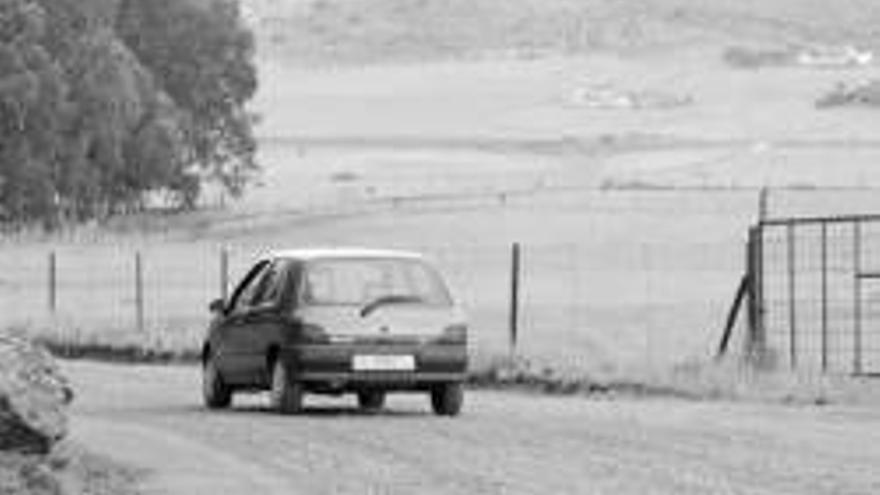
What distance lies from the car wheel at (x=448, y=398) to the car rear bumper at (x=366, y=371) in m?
0.25

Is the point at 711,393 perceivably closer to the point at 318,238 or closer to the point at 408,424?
the point at 408,424

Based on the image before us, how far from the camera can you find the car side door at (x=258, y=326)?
28.8 metres

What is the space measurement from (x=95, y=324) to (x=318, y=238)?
141 ft

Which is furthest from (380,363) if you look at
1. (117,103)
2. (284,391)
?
(117,103)

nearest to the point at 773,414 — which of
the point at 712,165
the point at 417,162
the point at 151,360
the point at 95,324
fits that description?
the point at 151,360

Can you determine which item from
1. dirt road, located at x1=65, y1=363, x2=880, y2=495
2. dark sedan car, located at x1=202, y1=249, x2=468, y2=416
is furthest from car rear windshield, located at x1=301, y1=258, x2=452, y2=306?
dirt road, located at x1=65, y1=363, x2=880, y2=495

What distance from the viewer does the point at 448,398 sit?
92.8ft

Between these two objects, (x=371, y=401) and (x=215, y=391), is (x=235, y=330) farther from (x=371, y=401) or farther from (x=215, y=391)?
(x=371, y=401)

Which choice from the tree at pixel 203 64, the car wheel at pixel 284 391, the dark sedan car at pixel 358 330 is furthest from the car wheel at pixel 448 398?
the tree at pixel 203 64

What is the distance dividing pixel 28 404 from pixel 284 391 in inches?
289

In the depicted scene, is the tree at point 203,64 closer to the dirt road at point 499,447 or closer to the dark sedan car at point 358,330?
the dirt road at point 499,447

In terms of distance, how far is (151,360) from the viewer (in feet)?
148

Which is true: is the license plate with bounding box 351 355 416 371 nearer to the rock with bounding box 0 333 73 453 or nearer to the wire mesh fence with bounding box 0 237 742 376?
the rock with bounding box 0 333 73 453

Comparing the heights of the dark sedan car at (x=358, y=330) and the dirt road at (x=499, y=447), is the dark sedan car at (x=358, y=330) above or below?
above
